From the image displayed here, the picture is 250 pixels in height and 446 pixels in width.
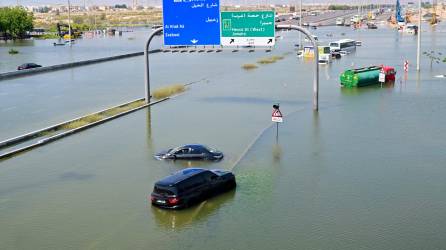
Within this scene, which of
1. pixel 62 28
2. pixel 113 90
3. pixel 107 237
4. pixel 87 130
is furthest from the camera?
pixel 62 28

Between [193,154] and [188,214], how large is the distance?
239 inches

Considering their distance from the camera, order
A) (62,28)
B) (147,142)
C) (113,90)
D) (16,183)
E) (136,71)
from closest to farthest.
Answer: (16,183)
(147,142)
(113,90)
(136,71)
(62,28)

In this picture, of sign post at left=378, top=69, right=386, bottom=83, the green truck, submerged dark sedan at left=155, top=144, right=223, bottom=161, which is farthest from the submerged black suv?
sign post at left=378, top=69, right=386, bottom=83

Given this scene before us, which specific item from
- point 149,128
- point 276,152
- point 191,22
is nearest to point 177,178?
point 276,152

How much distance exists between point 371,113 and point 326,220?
687 inches

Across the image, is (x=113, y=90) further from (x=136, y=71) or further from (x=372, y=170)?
(x=372, y=170)

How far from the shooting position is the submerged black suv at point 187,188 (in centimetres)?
1648

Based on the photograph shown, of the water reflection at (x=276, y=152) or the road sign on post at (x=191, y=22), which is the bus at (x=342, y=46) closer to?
the road sign on post at (x=191, y=22)

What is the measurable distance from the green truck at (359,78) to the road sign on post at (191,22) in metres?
14.1

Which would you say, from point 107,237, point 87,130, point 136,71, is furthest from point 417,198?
point 136,71

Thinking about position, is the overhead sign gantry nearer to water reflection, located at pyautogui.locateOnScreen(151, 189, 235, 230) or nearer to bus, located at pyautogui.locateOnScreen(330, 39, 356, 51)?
water reflection, located at pyautogui.locateOnScreen(151, 189, 235, 230)

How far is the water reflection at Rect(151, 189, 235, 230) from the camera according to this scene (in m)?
15.6

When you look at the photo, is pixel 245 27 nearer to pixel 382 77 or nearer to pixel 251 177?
pixel 382 77

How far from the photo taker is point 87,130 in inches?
1134
